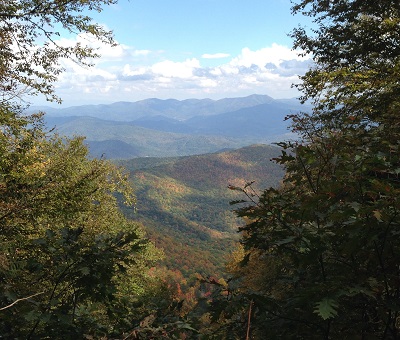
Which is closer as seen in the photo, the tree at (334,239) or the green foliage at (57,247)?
the tree at (334,239)

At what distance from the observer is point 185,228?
584 feet

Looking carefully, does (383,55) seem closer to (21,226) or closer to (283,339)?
(283,339)

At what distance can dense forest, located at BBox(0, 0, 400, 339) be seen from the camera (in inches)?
92.9

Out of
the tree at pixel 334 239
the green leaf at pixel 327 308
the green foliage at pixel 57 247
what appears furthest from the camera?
the green foliage at pixel 57 247

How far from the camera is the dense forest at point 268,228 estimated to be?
2359 mm

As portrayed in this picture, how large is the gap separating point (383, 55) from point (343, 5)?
2.44 m

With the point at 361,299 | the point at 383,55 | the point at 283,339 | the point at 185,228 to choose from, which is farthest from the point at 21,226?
the point at 185,228

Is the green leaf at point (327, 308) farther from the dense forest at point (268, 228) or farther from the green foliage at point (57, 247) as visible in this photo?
the green foliage at point (57, 247)

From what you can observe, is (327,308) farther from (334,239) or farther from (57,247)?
(57,247)

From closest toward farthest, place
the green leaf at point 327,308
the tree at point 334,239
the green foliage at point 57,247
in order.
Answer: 1. the green leaf at point 327,308
2. the tree at point 334,239
3. the green foliage at point 57,247

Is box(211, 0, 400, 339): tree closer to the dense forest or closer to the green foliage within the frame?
the dense forest

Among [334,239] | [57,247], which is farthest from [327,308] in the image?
[57,247]

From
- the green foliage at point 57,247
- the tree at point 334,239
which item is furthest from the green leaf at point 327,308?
the green foliage at point 57,247

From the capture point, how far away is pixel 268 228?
3.22m
